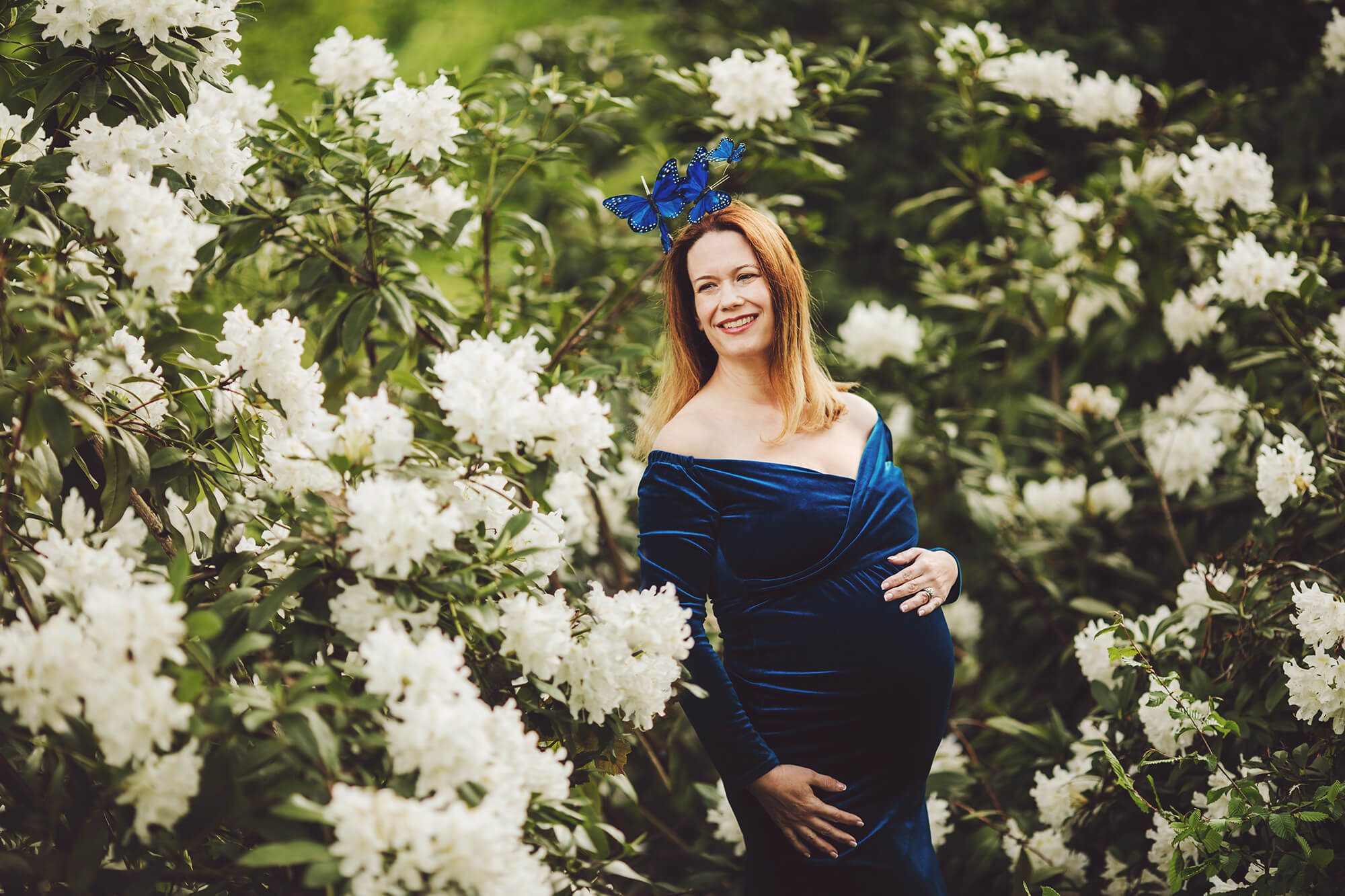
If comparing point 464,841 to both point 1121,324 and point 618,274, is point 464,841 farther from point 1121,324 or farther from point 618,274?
point 1121,324

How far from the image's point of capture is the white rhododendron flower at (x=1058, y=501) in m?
3.30

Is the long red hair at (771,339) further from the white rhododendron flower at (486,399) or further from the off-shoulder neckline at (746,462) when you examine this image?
the white rhododendron flower at (486,399)

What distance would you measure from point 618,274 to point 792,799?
2.01 meters

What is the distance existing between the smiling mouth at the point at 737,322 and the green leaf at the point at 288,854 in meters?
1.20

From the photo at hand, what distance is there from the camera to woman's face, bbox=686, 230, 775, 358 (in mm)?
1960

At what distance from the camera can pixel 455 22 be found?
216 inches

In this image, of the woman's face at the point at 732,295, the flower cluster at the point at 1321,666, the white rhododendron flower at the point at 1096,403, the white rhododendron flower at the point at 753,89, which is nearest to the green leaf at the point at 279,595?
the woman's face at the point at 732,295

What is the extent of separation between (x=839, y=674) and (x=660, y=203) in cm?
103

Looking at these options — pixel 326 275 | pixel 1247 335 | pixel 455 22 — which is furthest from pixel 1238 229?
pixel 455 22

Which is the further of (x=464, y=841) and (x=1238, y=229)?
(x=1238, y=229)

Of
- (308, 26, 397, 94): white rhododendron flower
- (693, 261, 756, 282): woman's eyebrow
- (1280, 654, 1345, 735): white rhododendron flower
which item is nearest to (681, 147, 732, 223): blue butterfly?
(693, 261, 756, 282): woman's eyebrow

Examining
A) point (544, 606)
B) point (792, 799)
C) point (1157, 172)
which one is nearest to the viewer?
point (544, 606)

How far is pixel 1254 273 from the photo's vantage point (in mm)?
2600

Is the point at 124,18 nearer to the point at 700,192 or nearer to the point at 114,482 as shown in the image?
the point at 114,482
